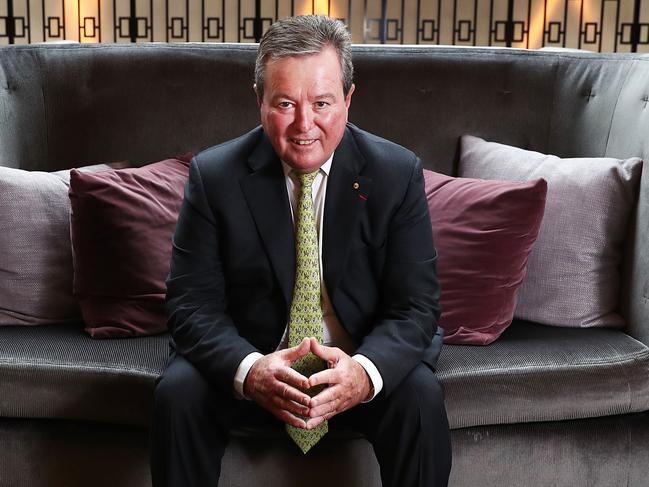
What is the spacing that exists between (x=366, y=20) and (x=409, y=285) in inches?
121

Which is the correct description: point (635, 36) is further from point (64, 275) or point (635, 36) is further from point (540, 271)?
point (64, 275)

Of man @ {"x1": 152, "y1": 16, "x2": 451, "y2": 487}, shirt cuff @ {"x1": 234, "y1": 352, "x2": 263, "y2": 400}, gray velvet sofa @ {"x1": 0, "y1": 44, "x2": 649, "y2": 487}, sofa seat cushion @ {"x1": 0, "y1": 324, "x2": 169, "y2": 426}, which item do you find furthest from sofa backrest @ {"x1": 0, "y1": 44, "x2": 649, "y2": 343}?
shirt cuff @ {"x1": 234, "y1": 352, "x2": 263, "y2": 400}

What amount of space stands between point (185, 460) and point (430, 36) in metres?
3.49

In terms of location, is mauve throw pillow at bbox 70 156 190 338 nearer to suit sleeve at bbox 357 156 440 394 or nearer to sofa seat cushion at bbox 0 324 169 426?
sofa seat cushion at bbox 0 324 169 426

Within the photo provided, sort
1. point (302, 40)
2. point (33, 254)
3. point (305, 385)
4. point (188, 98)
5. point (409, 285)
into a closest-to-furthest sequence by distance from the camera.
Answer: point (305, 385), point (302, 40), point (409, 285), point (33, 254), point (188, 98)

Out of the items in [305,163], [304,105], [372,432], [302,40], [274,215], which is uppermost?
[302,40]

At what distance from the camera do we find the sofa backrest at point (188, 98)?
2.40 m

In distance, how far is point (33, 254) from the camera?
2105 mm

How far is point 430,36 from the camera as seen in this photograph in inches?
184

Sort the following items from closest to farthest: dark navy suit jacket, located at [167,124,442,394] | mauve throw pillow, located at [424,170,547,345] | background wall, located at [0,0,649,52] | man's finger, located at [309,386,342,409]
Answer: man's finger, located at [309,386,342,409], dark navy suit jacket, located at [167,124,442,394], mauve throw pillow, located at [424,170,547,345], background wall, located at [0,0,649,52]

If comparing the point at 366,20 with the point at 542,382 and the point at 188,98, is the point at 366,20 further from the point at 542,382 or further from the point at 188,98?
the point at 542,382

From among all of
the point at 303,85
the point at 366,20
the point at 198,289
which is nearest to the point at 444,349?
the point at 198,289

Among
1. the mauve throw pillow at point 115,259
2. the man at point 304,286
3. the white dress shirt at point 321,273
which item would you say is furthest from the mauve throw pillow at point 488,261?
the mauve throw pillow at point 115,259

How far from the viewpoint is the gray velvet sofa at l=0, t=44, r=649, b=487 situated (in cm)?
184
